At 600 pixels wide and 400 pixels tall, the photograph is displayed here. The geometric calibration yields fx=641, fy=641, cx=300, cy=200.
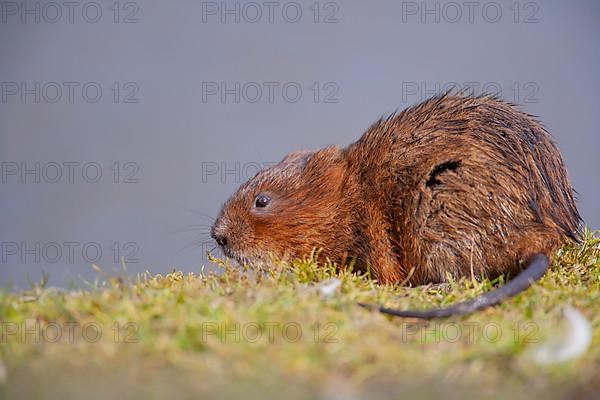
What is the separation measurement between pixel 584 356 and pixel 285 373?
37.7 inches

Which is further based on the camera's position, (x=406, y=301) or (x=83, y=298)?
(x=406, y=301)

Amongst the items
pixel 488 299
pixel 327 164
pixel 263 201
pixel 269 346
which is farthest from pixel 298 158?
pixel 269 346

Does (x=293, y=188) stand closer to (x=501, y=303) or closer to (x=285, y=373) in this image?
(x=501, y=303)

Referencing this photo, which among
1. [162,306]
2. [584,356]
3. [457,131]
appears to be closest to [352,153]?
[457,131]

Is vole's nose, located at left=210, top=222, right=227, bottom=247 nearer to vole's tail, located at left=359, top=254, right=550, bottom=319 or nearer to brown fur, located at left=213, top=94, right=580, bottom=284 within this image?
brown fur, located at left=213, top=94, right=580, bottom=284

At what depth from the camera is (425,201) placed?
3.63m

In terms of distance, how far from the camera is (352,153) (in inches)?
172

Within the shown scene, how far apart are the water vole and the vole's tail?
1 cm

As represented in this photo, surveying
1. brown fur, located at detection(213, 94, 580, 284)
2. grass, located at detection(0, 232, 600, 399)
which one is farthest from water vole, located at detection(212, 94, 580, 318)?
grass, located at detection(0, 232, 600, 399)

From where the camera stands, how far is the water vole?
11.4 ft

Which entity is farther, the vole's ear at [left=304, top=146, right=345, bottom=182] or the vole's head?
the vole's ear at [left=304, top=146, right=345, bottom=182]

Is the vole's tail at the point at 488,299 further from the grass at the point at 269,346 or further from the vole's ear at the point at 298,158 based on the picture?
the vole's ear at the point at 298,158

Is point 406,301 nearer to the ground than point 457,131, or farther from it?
nearer to the ground

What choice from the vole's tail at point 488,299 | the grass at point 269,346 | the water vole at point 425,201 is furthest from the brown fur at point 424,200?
the grass at point 269,346
